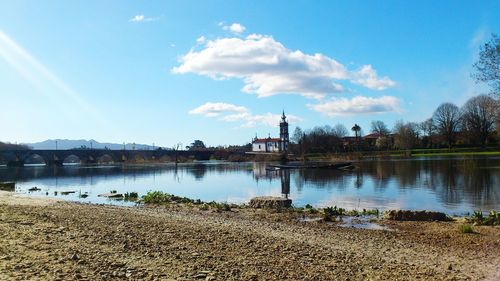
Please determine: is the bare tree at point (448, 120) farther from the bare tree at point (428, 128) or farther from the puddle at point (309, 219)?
the puddle at point (309, 219)

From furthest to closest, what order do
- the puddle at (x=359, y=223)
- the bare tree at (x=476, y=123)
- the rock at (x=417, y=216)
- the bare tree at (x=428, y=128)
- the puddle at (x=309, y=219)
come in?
the bare tree at (x=428, y=128)
the bare tree at (x=476, y=123)
the puddle at (x=309, y=219)
the rock at (x=417, y=216)
the puddle at (x=359, y=223)

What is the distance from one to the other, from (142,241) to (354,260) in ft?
23.1

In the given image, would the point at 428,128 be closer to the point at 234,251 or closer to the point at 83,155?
the point at 83,155

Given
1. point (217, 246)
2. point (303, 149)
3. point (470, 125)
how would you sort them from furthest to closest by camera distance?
1. point (303, 149)
2. point (470, 125)
3. point (217, 246)

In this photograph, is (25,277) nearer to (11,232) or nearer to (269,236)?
(11,232)

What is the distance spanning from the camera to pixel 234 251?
536 inches

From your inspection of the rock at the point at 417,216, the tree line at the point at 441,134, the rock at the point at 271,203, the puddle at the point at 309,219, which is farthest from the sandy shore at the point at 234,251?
the tree line at the point at 441,134

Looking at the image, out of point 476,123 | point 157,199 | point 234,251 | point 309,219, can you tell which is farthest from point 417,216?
point 476,123

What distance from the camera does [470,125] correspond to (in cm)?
14025

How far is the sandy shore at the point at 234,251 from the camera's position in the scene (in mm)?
10836

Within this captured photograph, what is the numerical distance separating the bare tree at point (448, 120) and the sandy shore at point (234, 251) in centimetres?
14253

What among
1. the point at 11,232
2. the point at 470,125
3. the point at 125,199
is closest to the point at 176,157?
the point at 470,125

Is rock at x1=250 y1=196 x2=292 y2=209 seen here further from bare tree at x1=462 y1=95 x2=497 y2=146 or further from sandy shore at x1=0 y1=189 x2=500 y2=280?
bare tree at x1=462 y1=95 x2=497 y2=146

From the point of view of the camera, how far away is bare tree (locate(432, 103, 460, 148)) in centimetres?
14988
